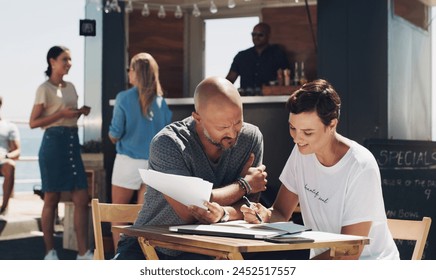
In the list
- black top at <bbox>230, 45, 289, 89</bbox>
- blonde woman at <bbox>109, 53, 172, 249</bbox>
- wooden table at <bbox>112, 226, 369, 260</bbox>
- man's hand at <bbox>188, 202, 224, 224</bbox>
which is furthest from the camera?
black top at <bbox>230, 45, 289, 89</bbox>

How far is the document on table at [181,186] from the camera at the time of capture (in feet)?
8.14

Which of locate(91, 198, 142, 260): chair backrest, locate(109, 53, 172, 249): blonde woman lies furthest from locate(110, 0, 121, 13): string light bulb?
locate(91, 198, 142, 260): chair backrest

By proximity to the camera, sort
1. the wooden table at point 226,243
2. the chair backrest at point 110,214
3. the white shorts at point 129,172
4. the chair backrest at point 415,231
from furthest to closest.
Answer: the white shorts at point 129,172 < the chair backrest at point 110,214 < the chair backrest at point 415,231 < the wooden table at point 226,243

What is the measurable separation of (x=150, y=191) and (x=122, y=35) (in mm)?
4303

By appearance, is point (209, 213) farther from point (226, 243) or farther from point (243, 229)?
point (226, 243)

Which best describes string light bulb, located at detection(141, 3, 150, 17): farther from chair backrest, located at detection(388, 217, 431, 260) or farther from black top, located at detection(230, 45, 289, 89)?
chair backrest, located at detection(388, 217, 431, 260)

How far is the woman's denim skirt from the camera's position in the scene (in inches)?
218

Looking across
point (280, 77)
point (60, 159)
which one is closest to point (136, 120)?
point (60, 159)

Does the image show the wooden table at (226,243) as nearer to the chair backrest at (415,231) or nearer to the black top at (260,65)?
the chair backrest at (415,231)

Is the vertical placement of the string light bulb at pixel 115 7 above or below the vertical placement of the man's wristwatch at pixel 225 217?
above

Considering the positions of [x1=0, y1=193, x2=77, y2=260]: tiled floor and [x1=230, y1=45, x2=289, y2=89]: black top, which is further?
[x1=230, y1=45, x2=289, y2=89]: black top

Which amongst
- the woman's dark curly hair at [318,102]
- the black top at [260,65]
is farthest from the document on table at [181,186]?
the black top at [260,65]

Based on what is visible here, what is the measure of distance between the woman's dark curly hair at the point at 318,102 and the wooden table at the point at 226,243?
0.41 metres

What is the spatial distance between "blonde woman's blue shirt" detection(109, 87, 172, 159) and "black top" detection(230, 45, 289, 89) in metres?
2.29
